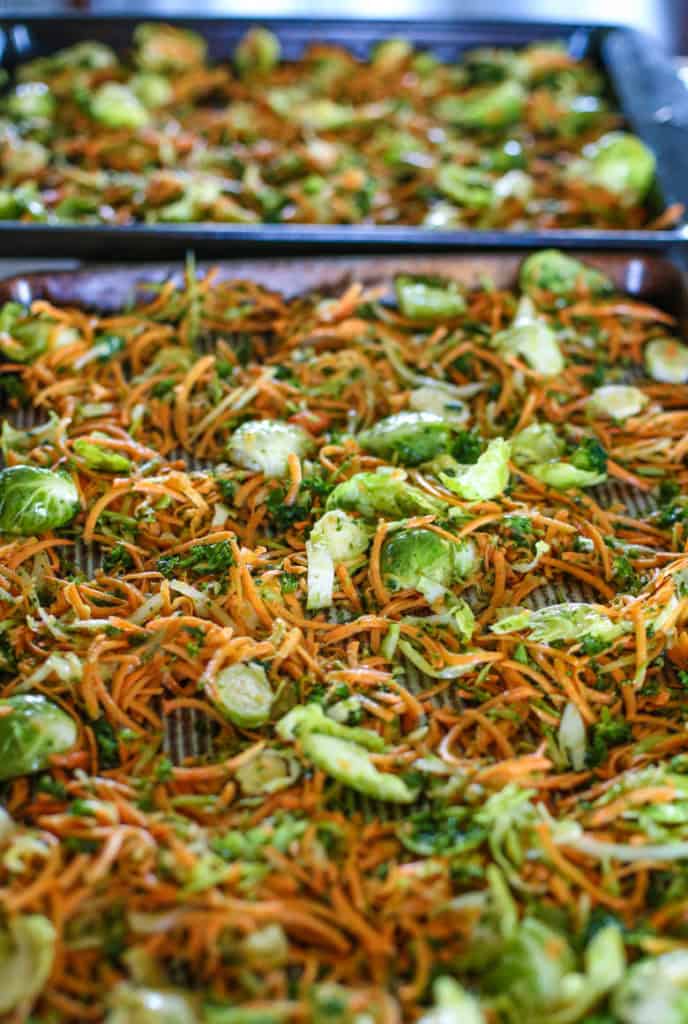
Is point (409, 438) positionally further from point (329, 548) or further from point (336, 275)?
point (336, 275)

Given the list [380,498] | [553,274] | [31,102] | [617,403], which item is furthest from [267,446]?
[31,102]

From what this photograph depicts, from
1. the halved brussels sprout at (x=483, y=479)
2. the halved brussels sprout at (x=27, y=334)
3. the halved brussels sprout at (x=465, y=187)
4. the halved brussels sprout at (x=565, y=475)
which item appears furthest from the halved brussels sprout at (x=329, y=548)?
the halved brussels sprout at (x=465, y=187)

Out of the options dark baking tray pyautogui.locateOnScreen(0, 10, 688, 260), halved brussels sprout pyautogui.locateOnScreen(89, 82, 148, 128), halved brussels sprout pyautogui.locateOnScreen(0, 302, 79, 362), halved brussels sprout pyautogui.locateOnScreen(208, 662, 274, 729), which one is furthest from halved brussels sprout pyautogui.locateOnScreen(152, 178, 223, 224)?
halved brussels sprout pyautogui.locateOnScreen(208, 662, 274, 729)

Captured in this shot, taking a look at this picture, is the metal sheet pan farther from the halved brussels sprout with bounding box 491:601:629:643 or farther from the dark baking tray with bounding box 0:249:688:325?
the halved brussels sprout with bounding box 491:601:629:643

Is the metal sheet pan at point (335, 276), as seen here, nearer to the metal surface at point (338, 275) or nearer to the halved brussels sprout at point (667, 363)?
the metal surface at point (338, 275)

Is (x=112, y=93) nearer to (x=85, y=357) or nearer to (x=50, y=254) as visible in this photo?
(x=50, y=254)

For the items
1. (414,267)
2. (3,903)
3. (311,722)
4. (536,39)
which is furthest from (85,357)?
(536,39)
